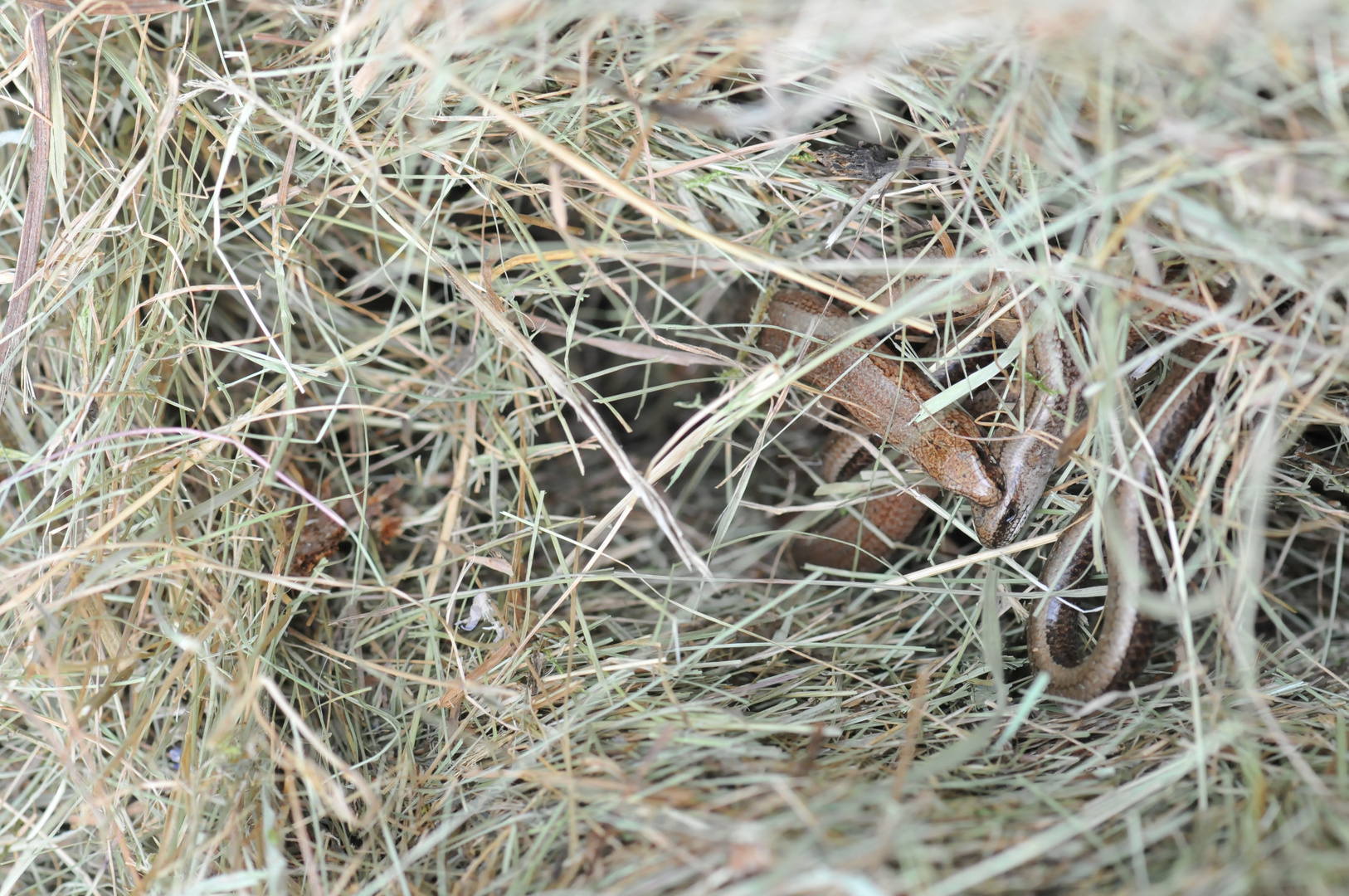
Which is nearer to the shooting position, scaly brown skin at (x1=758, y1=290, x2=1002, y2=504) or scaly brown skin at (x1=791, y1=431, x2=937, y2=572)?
scaly brown skin at (x1=758, y1=290, x2=1002, y2=504)

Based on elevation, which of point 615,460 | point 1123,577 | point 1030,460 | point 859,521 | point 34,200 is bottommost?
point 859,521

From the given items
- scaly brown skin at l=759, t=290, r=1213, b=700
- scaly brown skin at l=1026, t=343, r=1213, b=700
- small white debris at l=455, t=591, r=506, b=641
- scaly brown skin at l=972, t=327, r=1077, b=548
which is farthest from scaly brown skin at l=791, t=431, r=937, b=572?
small white debris at l=455, t=591, r=506, b=641

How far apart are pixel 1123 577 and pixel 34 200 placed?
2281mm

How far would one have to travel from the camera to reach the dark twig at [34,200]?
1.80 meters

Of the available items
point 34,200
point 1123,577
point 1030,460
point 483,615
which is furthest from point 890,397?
point 34,200

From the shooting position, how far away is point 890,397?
193 cm

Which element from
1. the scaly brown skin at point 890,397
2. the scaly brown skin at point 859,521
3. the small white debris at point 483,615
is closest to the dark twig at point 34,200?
the small white debris at point 483,615

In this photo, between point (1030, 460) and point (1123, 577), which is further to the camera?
point (1030, 460)

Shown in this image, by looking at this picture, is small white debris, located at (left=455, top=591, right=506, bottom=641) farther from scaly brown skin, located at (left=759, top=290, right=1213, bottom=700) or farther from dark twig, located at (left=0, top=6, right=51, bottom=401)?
dark twig, located at (left=0, top=6, right=51, bottom=401)

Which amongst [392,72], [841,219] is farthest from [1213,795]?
[392,72]

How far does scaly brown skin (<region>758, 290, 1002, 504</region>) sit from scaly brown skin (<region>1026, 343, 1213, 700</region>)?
22 cm

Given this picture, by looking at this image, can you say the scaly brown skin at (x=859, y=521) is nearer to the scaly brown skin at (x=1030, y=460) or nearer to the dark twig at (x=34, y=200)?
the scaly brown skin at (x=1030, y=460)

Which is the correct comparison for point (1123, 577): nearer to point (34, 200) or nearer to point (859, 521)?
point (859, 521)

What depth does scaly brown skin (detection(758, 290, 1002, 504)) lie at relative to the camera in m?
1.86
